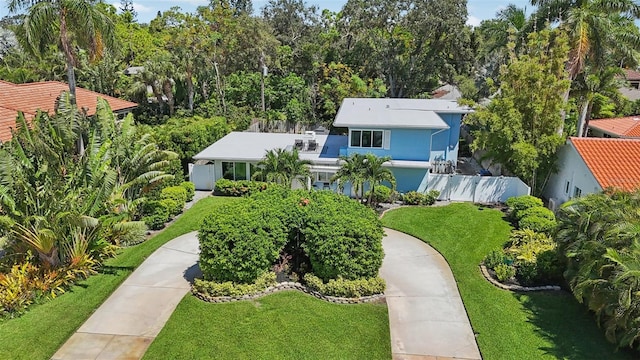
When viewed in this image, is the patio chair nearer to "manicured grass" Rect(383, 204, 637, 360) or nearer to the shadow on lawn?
"manicured grass" Rect(383, 204, 637, 360)

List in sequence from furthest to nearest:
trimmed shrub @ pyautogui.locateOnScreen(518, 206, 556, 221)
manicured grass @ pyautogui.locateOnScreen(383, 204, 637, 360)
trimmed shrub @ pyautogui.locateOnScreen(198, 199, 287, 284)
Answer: trimmed shrub @ pyautogui.locateOnScreen(518, 206, 556, 221) < trimmed shrub @ pyautogui.locateOnScreen(198, 199, 287, 284) < manicured grass @ pyautogui.locateOnScreen(383, 204, 637, 360)

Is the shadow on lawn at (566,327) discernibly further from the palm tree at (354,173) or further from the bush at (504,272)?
the palm tree at (354,173)

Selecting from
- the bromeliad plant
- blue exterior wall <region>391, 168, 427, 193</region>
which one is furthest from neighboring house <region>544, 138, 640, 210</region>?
the bromeliad plant

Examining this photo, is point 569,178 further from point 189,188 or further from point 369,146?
point 189,188

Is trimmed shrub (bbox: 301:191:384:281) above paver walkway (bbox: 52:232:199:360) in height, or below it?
above

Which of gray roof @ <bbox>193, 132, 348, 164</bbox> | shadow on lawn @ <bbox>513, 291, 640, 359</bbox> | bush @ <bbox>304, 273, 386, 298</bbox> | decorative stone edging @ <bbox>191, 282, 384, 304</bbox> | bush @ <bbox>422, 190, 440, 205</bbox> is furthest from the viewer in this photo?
gray roof @ <bbox>193, 132, 348, 164</bbox>

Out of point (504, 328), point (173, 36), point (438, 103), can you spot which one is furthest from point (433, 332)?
point (173, 36)

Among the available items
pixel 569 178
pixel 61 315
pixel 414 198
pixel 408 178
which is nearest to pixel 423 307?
pixel 414 198
